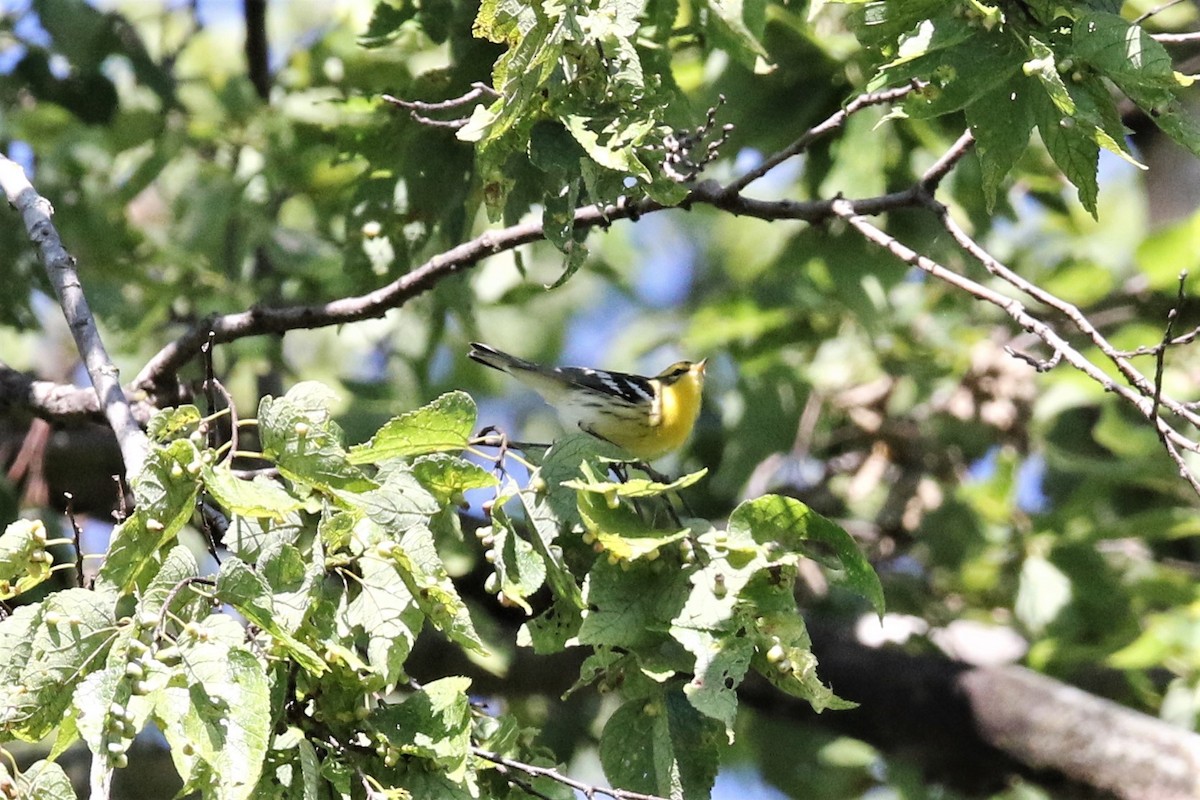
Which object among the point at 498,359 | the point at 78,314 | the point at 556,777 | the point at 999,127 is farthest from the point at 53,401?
the point at 999,127

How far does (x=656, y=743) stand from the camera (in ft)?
8.45

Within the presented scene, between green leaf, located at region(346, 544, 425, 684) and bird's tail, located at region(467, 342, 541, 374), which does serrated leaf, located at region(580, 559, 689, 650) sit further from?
bird's tail, located at region(467, 342, 541, 374)

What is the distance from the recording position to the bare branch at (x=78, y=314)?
2494mm

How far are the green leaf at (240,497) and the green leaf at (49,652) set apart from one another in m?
0.25

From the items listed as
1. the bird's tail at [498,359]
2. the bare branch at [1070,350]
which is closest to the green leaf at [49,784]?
the bare branch at [1070,350]

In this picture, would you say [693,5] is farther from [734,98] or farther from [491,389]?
[491,389]

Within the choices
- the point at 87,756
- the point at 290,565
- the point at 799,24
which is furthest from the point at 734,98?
the point at 87,756

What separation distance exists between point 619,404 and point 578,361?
4528 mm

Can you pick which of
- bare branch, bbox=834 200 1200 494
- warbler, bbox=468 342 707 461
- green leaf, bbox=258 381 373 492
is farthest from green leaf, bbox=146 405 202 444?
warbler, bbox=468 342 707 461

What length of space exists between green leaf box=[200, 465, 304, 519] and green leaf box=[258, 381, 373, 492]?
0.45ft

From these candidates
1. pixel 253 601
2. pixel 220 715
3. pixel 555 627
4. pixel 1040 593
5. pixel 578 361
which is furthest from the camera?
pixel 578 361

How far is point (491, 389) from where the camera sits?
7523 millimetres

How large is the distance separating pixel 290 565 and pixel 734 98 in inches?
108

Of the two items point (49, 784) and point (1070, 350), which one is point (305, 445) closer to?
point (49, 784)
